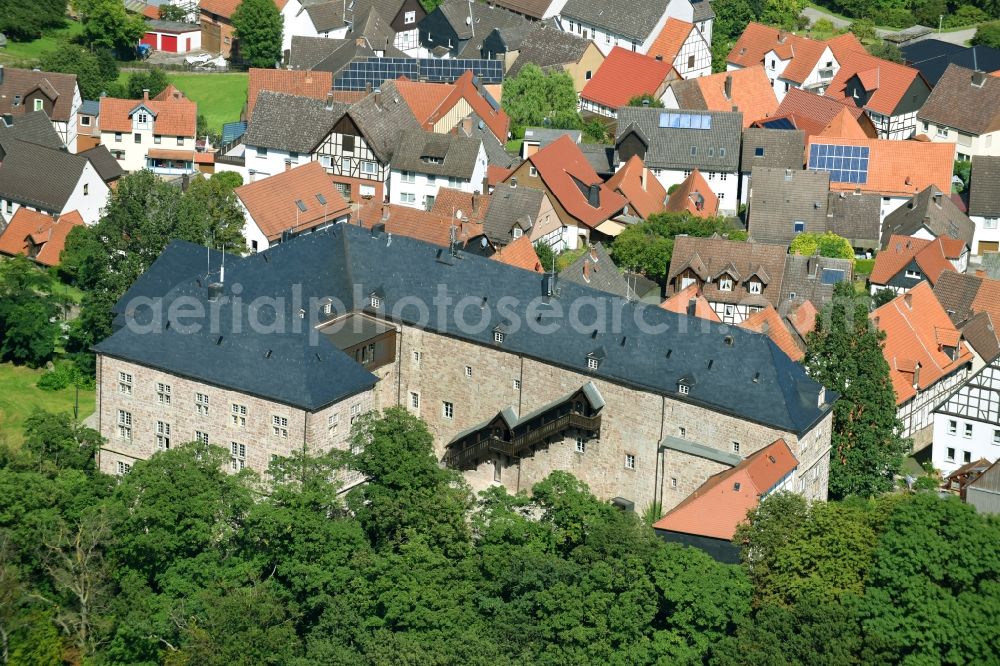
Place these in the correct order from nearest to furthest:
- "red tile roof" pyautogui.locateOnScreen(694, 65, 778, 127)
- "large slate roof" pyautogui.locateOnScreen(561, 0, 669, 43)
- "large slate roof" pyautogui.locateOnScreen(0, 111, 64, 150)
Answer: "large slate roof" pyautogui.locateOnScreen(0, 111, 64, 150) < "red tile roof" pyautogui.locateOnScreen(694, 65, 778, 127) < "large slate roof" pyautogui.locateOnScreen(561, 0, 669, 43)

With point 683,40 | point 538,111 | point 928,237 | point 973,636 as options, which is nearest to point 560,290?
point 973,636

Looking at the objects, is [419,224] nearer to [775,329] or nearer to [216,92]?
[775,329]

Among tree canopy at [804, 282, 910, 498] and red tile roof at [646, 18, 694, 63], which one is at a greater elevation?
red tile roof at [646, 18, 694, 63]

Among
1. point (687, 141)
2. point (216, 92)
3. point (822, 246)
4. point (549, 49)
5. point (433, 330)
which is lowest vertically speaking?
point (433, 330)

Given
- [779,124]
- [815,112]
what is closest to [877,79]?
[815,112]

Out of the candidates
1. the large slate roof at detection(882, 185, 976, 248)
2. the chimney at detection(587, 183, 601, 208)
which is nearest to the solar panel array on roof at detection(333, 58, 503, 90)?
the chimney at detection(587, 183, 601, 208)

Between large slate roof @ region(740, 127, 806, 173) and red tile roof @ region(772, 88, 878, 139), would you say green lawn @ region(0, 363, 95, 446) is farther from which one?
red tile roof @ region(772, 88, 878, 139)
